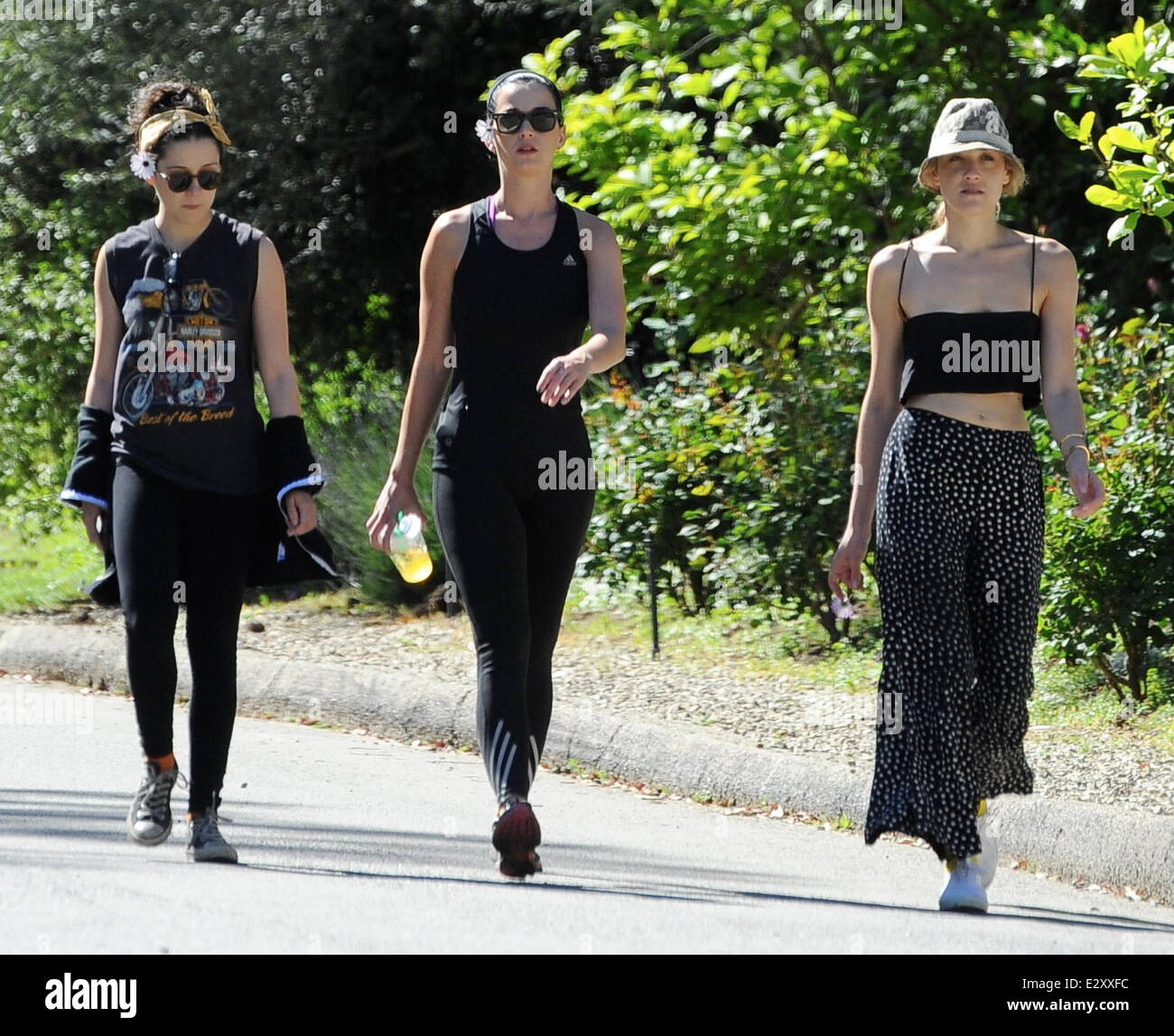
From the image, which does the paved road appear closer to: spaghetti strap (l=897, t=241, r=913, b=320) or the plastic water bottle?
the plastic water bottle

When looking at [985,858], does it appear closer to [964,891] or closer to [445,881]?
[964,891]

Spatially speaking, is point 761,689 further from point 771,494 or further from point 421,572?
point 421,572

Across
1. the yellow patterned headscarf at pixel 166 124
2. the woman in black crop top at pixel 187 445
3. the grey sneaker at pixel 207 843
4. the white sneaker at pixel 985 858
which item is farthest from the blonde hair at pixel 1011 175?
the grey sneaker at pixel 207 843

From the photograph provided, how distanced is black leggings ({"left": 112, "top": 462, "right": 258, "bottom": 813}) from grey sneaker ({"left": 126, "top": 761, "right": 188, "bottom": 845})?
60 mm

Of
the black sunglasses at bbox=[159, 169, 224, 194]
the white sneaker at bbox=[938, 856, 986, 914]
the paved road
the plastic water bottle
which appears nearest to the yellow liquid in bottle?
the plastic water bottle

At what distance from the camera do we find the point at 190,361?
499 cm

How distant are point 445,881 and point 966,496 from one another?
62.0 inches

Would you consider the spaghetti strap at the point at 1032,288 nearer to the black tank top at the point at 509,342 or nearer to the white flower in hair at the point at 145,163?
the black tank top at the point at 509,342

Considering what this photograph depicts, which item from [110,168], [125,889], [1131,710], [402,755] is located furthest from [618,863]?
[110,168]

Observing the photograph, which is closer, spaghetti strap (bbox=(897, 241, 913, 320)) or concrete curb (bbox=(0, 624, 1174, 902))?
spaghetti strap (bbox=(897, 241, 913, 320))

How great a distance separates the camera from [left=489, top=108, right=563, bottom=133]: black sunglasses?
498cm

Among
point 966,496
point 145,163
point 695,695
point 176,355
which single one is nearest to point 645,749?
point 695,695
